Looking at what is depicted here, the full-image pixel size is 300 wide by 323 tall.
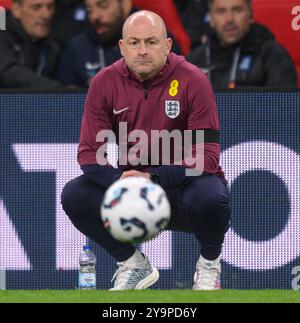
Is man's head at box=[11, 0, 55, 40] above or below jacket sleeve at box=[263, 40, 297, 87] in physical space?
above

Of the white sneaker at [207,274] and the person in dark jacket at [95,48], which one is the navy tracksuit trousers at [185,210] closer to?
the white sneaker at [207,274]

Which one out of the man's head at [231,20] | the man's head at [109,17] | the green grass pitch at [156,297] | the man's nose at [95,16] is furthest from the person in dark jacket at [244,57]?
the green grass pitch at [156,297]

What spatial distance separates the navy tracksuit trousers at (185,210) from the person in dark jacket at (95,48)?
4.62ft

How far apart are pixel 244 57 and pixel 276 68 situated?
0.23 metres

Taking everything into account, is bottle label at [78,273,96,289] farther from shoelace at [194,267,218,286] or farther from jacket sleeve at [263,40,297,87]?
jacket sleeve at [263,40,297,87]

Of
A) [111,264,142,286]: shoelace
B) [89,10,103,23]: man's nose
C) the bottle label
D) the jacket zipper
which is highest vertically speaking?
[89,10,103,23]: man's nose

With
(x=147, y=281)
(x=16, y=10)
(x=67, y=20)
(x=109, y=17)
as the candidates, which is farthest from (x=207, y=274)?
(x=16, y=10)

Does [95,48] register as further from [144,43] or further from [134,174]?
[134,174]

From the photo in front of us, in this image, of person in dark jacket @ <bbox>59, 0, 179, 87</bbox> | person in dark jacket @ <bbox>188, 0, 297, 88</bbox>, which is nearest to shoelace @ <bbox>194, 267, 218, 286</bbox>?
person in dark jacket @ <bbox>188, 0, 297, 88</bbox>

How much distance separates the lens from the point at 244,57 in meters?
8.15

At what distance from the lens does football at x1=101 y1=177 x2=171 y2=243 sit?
6285mm

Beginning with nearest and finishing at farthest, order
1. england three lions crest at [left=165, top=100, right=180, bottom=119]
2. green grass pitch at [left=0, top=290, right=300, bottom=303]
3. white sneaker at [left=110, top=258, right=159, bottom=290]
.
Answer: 1. green grass pitch at [left=0, top=290, right=300, bottom=303]
2. england three lions crest at [left=165, top=100, right=180, bottom=119]
3. white sneaker at [left=110, top=258, right=159, bottom=290]

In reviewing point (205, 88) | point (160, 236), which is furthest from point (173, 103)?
point (160, 236)

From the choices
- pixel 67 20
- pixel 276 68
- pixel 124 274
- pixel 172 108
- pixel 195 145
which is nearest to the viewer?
pixel 195 145
